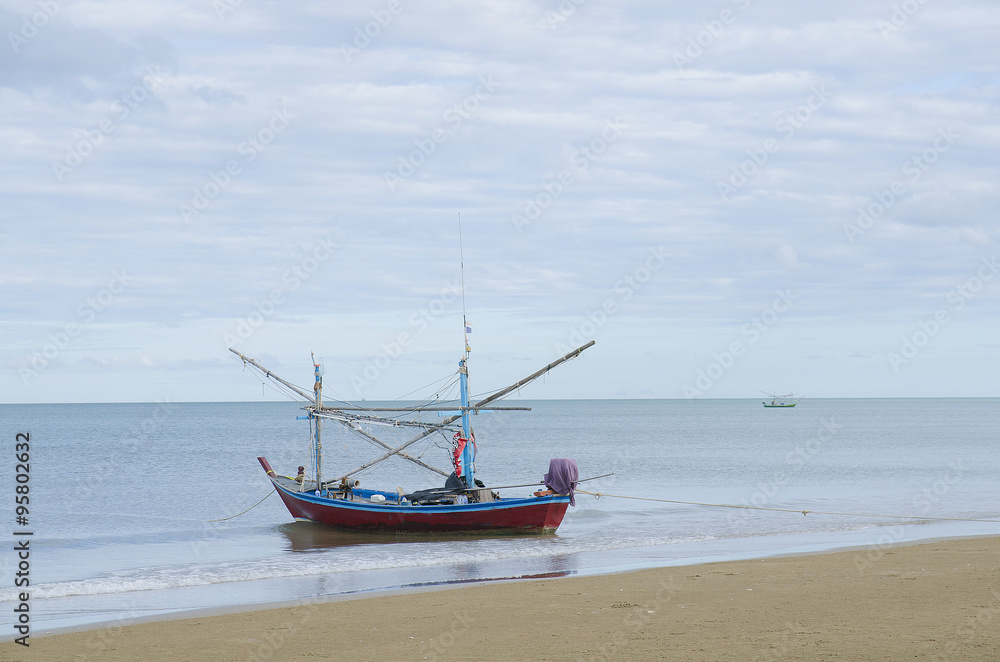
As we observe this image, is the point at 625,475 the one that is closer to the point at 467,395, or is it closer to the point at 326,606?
the point at 467,395

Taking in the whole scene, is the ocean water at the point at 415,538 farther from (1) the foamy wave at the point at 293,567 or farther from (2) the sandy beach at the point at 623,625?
(2) the sandy beach at the point at 623,625

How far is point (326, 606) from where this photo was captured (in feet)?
43.6

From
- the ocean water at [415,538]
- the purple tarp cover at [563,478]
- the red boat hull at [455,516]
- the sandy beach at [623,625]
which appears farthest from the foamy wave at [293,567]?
the sandy beach at [623,625]

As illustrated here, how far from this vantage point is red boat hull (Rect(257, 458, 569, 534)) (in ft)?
76.1

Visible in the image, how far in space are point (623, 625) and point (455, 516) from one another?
503 inches

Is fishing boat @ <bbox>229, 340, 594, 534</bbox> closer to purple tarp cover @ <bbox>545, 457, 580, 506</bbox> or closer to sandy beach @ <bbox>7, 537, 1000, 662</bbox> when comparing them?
purple tarp cover @ <bbox>545, 457, 580, 506</bbox>

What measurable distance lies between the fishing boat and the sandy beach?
8.17 meters

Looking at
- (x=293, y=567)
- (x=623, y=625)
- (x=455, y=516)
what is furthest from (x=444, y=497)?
(x=623, y=625)

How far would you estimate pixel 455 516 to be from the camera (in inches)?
928

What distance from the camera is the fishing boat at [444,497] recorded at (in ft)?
76.1

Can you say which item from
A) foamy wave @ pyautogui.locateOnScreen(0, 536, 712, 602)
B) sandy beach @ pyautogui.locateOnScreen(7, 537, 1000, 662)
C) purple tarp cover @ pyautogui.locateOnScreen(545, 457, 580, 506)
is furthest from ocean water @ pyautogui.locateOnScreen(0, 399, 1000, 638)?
sandy beach @ pyautogui.locateOnScreen(7, 537, 1000, 662)

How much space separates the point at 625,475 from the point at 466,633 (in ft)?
109

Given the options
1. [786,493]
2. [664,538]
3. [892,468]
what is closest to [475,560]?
[664,538]

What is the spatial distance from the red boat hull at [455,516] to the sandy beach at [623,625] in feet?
26.7
